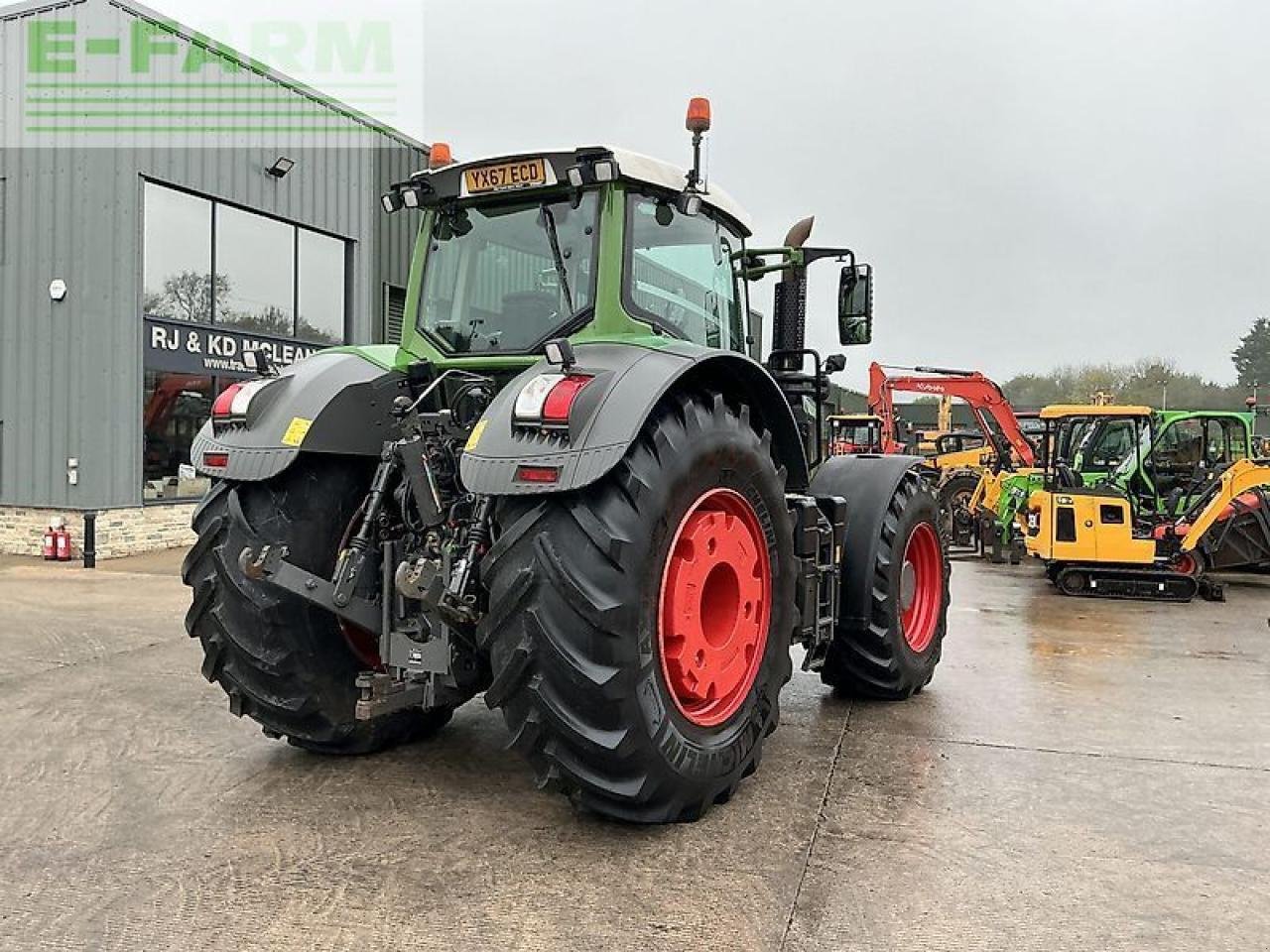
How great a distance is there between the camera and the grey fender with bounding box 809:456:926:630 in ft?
17.0

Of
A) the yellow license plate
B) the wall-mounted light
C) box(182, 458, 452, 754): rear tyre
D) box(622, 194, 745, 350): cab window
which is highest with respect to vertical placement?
the wall-mounted light

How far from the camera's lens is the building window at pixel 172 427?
12.6 meters

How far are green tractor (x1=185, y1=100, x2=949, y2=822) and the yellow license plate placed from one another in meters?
0.01

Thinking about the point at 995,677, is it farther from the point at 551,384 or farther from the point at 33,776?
the point at 33,776

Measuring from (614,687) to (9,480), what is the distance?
11629 mm

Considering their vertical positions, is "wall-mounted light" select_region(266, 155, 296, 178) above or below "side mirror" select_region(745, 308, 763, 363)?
above

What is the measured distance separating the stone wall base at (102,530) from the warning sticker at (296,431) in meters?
9.17

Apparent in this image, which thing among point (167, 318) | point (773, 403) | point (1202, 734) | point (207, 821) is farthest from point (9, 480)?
point (1202, 734)

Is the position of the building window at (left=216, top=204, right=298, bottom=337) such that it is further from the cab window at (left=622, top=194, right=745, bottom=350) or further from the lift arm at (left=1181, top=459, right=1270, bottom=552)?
the lift arm at (left=1181, top=459, right=1270, bottom=552)

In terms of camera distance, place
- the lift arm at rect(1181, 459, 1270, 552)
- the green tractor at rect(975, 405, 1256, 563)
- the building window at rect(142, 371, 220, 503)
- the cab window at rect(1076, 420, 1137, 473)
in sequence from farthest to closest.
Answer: the building window at rect(142, 371, 220, 503) → the cab window at rect(1076, 420, 1137, 473) → the green tractor at rect(975, 405, 1256, 563) → the lift arm at rect(1181, 459, 1270, 552)

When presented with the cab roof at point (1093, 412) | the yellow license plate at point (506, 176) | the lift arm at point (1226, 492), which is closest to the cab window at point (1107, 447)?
the cab roof at point (1093, 412)

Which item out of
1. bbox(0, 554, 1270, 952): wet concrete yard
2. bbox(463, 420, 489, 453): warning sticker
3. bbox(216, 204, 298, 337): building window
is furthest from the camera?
bbox(216, 204, 298, 337): building window

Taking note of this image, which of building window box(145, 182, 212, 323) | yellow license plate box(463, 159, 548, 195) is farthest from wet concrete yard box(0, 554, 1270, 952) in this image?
building window box(145, 182, 212, 323)

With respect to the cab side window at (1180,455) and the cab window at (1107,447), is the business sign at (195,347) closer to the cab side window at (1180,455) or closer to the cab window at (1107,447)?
the cab window at (1107,447)
